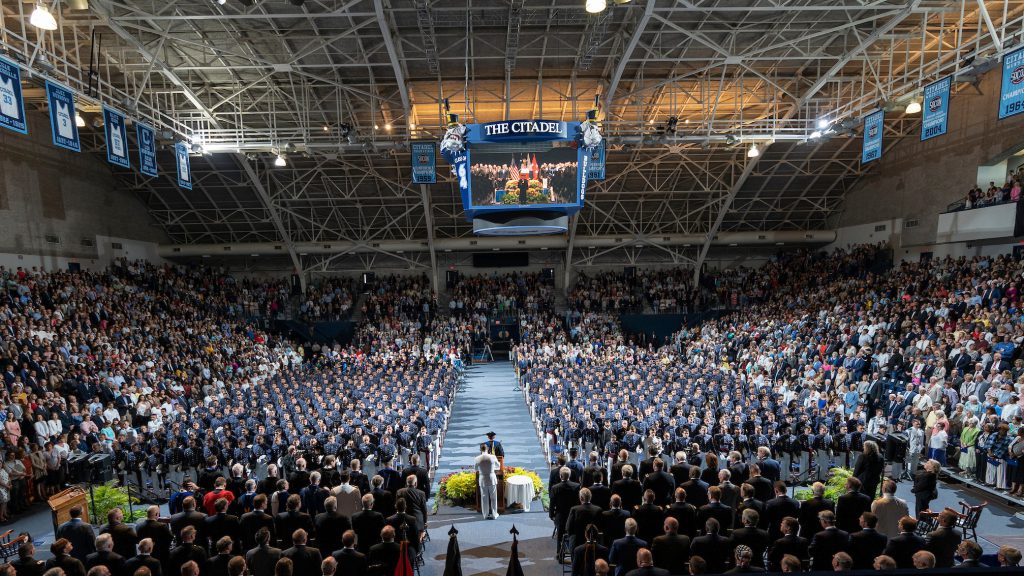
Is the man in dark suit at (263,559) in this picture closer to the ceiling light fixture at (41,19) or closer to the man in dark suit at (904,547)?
the man in dark suit at (904,547)

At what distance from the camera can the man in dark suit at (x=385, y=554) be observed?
6684 mm

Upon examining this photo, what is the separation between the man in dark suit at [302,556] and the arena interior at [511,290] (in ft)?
0.18

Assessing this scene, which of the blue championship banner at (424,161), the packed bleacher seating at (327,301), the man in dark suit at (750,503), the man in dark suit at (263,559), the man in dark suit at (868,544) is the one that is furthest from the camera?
the packed bleacher seating at (327,301)

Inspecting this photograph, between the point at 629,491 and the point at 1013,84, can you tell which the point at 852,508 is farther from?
the point at 1013,84

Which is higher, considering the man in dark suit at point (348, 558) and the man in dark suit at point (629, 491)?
the man in dark suit at point (348, 558)

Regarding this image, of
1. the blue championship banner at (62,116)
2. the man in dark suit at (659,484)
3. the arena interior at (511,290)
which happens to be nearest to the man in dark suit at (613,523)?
the arena interior at (511,290)

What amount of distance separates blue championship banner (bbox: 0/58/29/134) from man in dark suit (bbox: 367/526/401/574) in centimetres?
1071

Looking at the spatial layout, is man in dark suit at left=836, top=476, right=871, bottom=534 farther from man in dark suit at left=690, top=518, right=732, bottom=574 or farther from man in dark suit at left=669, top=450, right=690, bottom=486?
man in dark suit at left=690, top=518, right=732, bottom=574

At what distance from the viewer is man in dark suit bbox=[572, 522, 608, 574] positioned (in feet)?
20.4

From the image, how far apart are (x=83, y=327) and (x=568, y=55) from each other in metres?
18.9

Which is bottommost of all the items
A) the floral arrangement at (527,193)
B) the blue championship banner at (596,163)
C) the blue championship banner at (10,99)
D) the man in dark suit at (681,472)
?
the man in dark suit at (681,472)

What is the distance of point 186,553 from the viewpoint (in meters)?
6.59

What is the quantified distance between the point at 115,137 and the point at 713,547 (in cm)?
1689

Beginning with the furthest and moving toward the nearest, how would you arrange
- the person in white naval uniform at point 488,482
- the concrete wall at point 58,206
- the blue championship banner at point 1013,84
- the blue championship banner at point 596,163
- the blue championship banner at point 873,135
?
the concrete wall at point 58,206 → the blue championship banner at point 596,163 → the blue championship banner at point 873,135 → the blue championship banner at point 1013,84 → the person in white naval uniform at point 488,482
